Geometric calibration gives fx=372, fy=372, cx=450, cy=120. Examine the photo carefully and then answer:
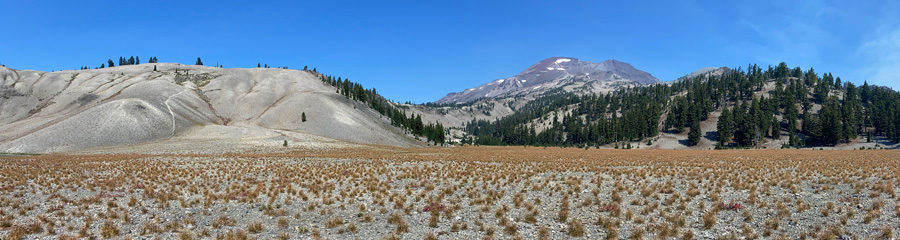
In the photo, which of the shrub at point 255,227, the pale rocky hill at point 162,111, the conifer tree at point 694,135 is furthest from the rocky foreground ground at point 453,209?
the conifer tree at point 694,135

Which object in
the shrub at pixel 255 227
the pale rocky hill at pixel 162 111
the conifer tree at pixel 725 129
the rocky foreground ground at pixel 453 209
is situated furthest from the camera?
the conifer tree at pixel 725 129

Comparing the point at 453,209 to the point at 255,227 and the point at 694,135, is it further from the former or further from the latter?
the point at 694,135

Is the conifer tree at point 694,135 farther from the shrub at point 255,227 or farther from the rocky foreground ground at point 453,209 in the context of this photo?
the shrub at point 255,227

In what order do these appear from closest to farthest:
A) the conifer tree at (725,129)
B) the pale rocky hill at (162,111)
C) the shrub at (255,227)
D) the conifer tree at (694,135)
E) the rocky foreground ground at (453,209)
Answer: the rocky foreground ground at (453,209) → the shrub at (255,227) → the pale rocky hill at (162,111) → the conifer tree at (725,129) → the conifer tree at (694,135)

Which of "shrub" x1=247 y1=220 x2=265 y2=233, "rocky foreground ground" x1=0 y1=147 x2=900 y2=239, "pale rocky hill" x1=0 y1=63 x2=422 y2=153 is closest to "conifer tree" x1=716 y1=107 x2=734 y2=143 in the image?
"pale rocky hill" x1=0 y1=63 x2=422 y2=153

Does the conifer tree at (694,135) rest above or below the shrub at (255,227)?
above

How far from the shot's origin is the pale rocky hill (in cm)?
8419

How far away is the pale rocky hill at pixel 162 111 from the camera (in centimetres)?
8419

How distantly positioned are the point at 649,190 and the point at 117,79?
22303 centimetres

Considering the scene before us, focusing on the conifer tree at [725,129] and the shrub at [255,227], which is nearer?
the shrub at [255,227]

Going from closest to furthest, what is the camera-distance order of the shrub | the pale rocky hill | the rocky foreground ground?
the rocky foreground ground → the shrub → the pale rocky hill

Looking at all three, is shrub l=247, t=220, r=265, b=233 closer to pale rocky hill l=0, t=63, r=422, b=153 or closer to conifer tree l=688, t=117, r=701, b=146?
A: pale rocky hill l=0, t=63, r=422, b=153

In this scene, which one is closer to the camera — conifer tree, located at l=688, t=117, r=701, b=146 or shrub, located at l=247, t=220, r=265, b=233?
shrub, located at l=247, t=220, r=265, b=233

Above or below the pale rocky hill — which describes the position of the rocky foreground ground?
below
